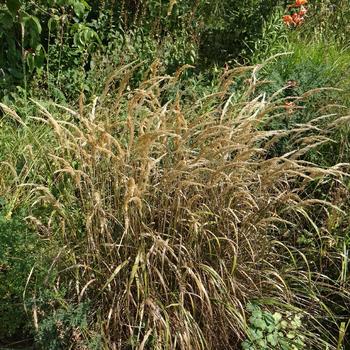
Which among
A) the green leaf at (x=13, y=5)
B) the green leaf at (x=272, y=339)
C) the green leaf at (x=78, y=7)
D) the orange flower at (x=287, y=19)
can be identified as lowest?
the green leaf at (x=272, y=339)

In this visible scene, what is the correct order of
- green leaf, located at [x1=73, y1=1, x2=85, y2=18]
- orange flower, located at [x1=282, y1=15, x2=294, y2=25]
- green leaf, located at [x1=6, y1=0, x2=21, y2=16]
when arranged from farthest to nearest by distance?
orange flower, located at [x1=282, y1=15, x2=294, y2=25] < green leaf, located at [x1=73, y1=1, x2=85, y2=18] < green leaf, located at [x1=6, y1=0, x2=21, y2=16]

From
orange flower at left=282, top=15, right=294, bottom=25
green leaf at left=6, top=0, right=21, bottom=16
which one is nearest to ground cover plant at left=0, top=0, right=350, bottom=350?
green leaf at left=6, top=0, right=21, bottom=16

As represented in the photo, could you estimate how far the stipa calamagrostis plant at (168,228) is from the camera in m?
3.12

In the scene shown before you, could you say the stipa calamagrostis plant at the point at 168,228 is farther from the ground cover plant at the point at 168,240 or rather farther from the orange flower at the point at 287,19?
the orange flower at the point at 287,19

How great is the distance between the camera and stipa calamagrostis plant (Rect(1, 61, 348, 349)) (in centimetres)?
312

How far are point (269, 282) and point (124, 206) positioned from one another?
0.96 m

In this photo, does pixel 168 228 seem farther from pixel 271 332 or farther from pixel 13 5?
pixel 13 5

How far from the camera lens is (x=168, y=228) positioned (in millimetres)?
3281

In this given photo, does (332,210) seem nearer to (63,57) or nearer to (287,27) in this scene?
(63,57)

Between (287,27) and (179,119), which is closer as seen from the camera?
(179,119)

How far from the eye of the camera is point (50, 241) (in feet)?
10.8

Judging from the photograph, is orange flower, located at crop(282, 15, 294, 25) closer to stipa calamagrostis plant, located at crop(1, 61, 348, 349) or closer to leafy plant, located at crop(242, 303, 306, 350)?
stipa calamagrostis plant, located at crop(1, 61, 348, 349)

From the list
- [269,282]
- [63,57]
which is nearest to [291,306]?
[269,282]

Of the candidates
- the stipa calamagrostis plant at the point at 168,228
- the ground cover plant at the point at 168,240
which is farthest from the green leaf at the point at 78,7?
the stipa calamagrostis plant at the point at 168,228
